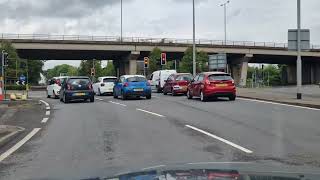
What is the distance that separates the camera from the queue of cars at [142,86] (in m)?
27.1

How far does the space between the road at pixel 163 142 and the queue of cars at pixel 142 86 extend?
7.56m

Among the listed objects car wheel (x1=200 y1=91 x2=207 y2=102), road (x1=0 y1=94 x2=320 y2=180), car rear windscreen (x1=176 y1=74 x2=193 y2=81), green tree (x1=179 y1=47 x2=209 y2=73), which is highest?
green tree (x1=179 y1=47 x2=209 y2=73)

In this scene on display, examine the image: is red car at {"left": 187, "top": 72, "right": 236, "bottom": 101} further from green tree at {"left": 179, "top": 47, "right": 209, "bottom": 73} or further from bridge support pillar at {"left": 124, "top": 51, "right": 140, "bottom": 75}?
bridge support pillar at {"left": 124, "top": 51, "right": 140, "bottom": 75}

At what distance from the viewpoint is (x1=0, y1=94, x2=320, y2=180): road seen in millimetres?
9238

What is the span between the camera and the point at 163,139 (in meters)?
12.6

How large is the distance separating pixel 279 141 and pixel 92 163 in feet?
15.0

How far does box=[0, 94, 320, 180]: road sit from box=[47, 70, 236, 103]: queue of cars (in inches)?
298

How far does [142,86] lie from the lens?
105 feet

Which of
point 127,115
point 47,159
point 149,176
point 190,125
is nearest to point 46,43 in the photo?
point 127,115

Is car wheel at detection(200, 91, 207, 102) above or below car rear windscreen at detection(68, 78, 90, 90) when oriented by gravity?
below

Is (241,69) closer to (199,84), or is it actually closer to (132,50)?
(132,50)

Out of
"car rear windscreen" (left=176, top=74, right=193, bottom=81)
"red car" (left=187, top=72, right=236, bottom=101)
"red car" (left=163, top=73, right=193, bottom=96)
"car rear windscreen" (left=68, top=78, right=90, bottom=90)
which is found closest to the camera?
"red car" (left=187, top=72, right=236, bottom=101)

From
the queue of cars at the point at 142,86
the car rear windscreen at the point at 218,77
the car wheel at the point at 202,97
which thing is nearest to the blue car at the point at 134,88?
the queue of cars at the point at 142,86

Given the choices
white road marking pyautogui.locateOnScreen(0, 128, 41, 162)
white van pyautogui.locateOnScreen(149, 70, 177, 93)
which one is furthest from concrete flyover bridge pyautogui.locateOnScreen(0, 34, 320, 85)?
white road marking pyautogui.locateOnScreen(0, 128, 41, 162)
